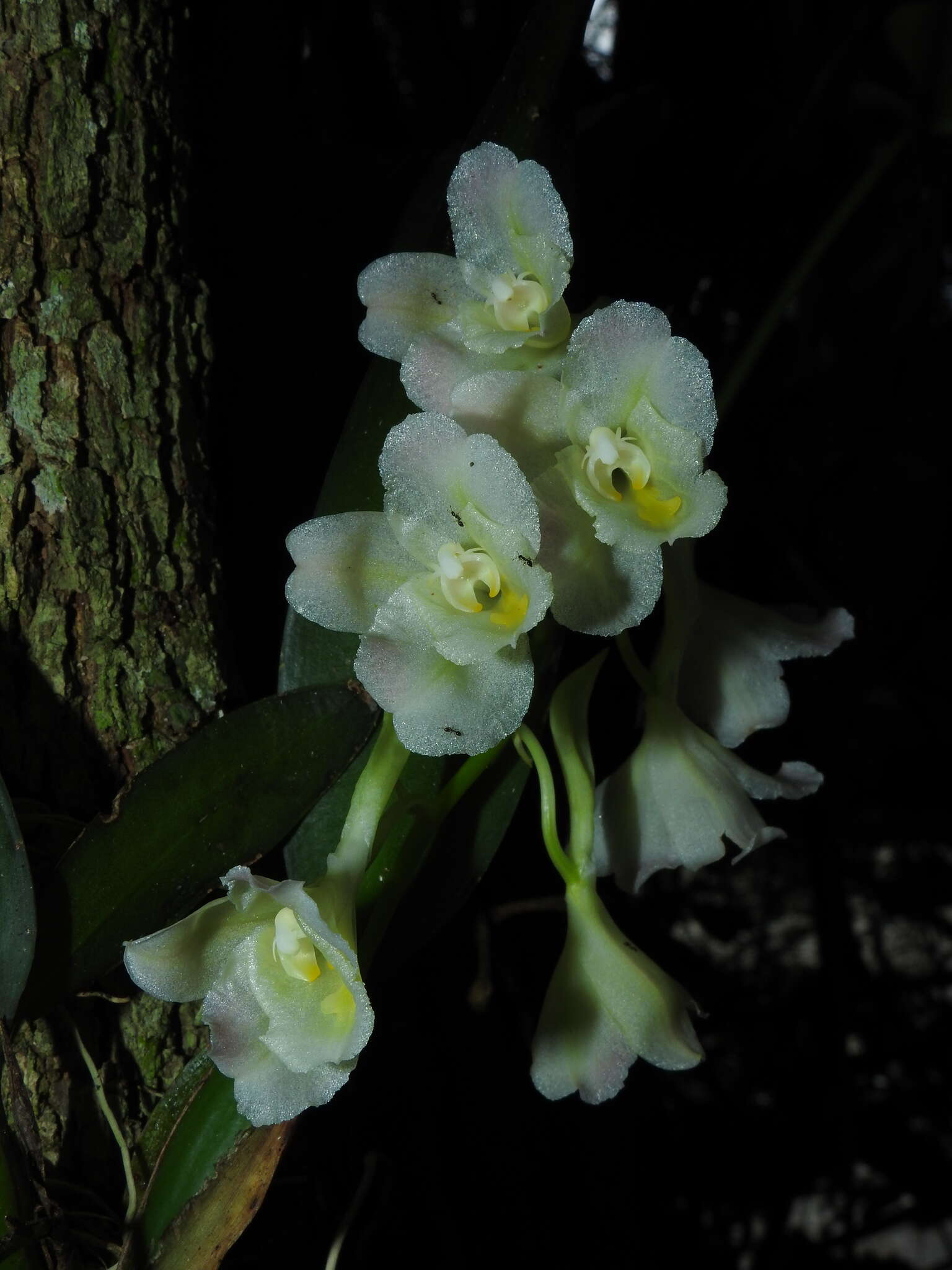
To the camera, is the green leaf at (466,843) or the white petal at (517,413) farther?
the green leaf at (466,843)

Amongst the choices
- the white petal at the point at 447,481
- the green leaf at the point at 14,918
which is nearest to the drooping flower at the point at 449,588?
the white petal at the point at 447,481

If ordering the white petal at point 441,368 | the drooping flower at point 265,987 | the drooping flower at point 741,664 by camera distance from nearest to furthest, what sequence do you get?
the drooping flower at point 265,987, the white petal at point 441,368, the drooping flower at point 741,664

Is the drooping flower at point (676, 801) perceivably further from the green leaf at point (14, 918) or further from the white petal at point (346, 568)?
the green leaf at point (14, 918)

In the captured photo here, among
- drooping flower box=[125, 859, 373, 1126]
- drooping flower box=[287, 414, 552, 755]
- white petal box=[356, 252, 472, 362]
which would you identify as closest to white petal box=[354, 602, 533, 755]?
drooping flower box=[287, 414, 552, 755]

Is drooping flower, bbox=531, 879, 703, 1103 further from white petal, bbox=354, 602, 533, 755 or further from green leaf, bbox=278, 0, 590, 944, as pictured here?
white petal, bbox=354, 602, 533, 755

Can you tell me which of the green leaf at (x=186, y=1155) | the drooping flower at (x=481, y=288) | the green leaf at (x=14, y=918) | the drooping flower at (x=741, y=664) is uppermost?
the drooping flower at (x=481, y=288)

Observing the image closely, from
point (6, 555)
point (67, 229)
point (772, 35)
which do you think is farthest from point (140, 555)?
point (772, 35)
